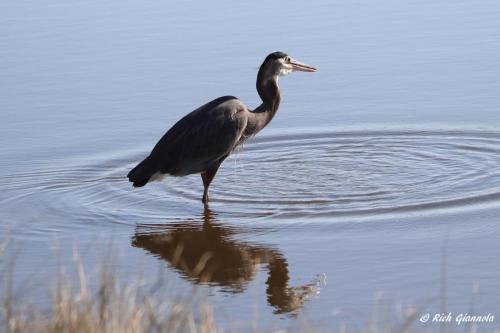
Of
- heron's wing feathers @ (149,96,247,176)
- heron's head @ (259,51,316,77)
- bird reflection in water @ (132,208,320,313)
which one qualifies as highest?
heron's head @ (259,51,316,77)

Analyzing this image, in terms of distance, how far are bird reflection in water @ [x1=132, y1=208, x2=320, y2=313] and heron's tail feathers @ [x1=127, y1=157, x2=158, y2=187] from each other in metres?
0.61

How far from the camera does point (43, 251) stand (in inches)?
324

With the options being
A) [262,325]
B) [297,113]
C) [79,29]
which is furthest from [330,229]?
[79,29]

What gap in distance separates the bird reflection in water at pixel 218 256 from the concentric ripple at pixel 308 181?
0.34 meters

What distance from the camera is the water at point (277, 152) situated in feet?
24.6

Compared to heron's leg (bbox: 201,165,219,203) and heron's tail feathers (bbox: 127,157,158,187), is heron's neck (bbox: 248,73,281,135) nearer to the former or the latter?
heron's leg (bbox: 201,165,219,203)

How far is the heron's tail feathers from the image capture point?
955cm

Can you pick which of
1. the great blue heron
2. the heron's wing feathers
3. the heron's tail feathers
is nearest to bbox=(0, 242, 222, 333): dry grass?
the heron's tail feathers

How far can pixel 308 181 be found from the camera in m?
9.84

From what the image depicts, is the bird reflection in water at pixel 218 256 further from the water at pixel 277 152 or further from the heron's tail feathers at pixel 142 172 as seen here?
the heron's tail feathers at pixel 142 172

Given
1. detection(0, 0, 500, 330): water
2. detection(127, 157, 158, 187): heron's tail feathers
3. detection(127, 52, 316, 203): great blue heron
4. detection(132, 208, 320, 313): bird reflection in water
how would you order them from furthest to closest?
detection(127, 52, 316, 203): great blue heron → detection(127, 157, 158, 187): heron's tail feathers → detection(0, 0, 500, 330): water → detection(132, 208, 320, 313): bird reflection in water

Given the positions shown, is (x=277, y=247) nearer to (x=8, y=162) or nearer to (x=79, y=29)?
(x=8, y=162)

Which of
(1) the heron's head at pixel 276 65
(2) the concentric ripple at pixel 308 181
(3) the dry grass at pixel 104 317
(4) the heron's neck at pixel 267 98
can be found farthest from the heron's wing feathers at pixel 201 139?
(3) the dry grass at pixel 104 317

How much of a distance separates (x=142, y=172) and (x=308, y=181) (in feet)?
4.54
